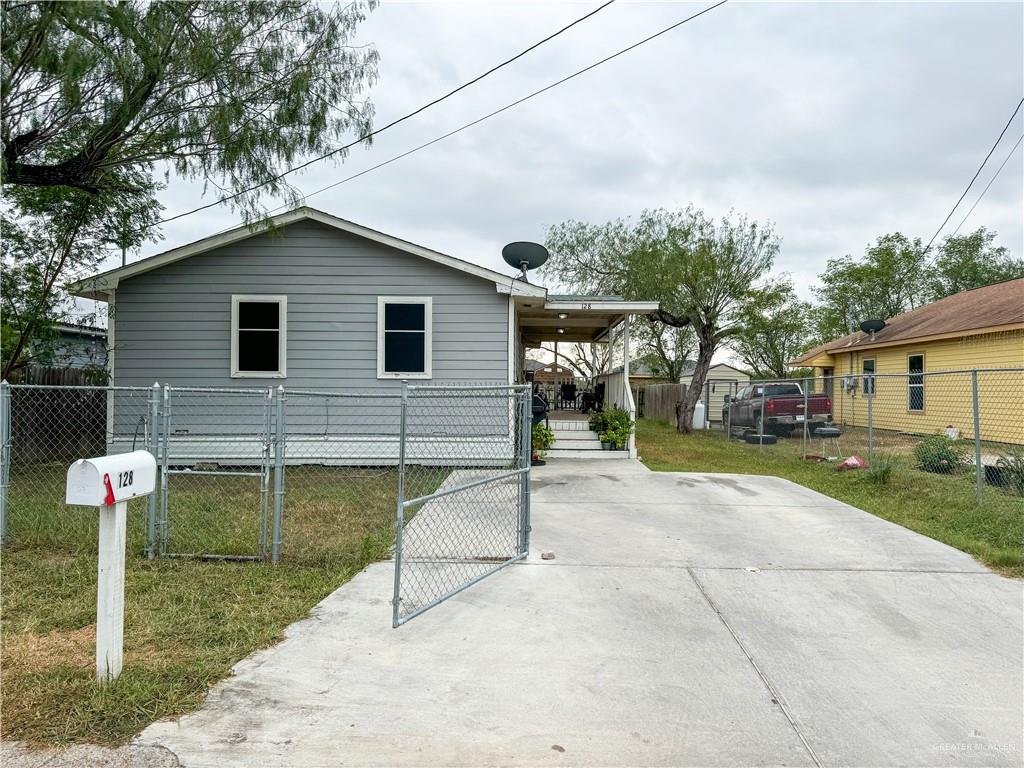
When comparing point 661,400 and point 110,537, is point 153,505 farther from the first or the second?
point 661,400

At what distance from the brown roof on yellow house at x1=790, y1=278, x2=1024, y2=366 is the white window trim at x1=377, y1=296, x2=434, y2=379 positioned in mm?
12304

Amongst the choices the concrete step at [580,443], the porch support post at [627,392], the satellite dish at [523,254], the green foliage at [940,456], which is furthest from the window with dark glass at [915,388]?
the satellite dish at [523,254]

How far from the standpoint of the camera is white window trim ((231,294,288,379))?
1038 centimetres

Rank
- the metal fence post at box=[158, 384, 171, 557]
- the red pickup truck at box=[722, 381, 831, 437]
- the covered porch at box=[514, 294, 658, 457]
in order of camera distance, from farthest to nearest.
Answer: the red pickup truck at box=[722, 381, 831, 437] → the covered porch at box=[514, 294, 658, 457] → the metal fence post at box=[158, 384, 171, 557]

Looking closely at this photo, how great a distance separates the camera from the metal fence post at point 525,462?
475 centimetres

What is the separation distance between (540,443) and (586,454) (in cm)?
100

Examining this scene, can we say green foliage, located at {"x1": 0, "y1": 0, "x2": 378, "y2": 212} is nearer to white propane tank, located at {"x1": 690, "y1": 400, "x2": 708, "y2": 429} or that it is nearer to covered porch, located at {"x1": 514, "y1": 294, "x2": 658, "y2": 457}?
covered porch, located at {"x1": 514, "y1": 294, "x2": 658, "y2": 457}

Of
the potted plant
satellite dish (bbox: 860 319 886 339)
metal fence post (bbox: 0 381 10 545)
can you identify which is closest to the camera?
metal fence post (bbox: 0 381 10 545)

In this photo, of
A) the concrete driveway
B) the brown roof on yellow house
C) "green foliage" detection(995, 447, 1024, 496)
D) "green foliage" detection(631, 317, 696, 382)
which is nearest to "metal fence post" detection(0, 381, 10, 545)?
the concrete driveway

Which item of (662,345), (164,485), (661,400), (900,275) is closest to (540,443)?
(164,485)

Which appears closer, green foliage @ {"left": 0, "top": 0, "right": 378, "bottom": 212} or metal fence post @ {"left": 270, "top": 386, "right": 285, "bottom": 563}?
metal fence post @ {"left": 270, "top": 386, "right": 285, "bottom": 563}

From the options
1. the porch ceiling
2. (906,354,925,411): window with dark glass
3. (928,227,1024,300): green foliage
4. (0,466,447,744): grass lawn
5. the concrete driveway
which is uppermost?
(928,227,1024,300): green foliage

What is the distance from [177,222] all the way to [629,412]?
28.5 ft

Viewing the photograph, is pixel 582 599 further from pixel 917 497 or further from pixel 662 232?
pixel 662 232
